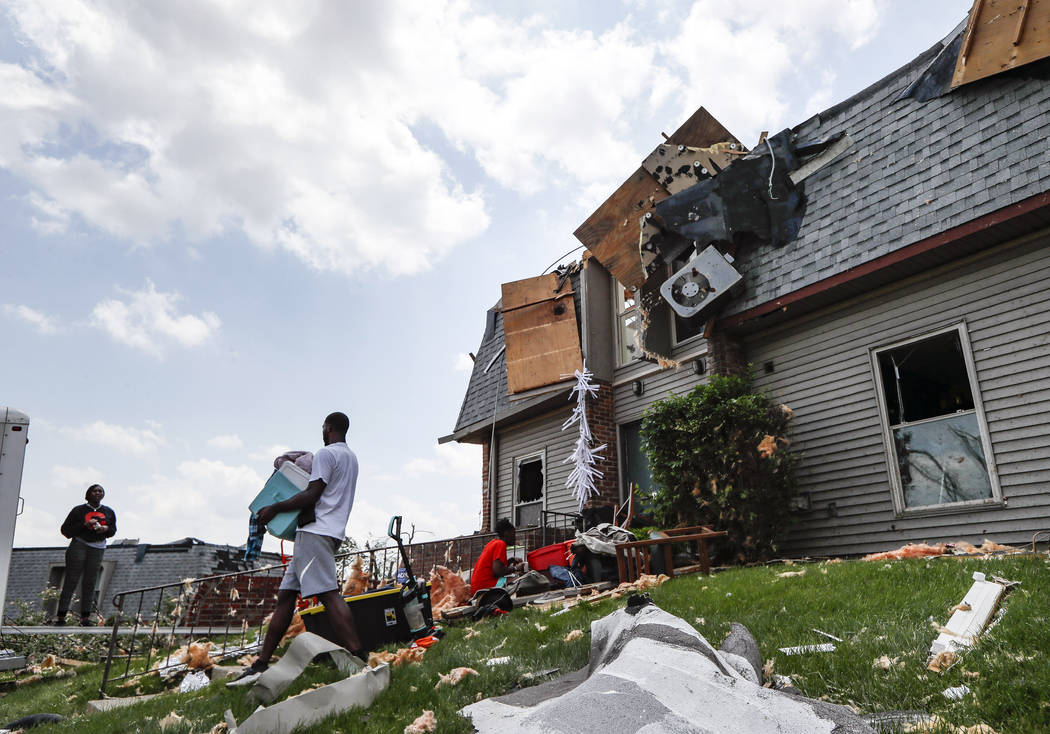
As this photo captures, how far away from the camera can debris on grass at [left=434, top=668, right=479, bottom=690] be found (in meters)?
3.85

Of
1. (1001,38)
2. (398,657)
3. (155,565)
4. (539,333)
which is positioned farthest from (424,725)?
(155,565)

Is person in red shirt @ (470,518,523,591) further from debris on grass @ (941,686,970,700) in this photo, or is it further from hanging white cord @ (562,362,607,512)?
debris on grass @ (941,686,970,700)

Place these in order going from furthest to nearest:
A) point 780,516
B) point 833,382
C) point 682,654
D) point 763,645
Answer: point 833,382 → point 780,516 → point 763,645 → point 682,654

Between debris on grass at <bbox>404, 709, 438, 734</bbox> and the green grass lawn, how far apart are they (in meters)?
0.06

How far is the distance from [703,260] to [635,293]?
5.63 feet

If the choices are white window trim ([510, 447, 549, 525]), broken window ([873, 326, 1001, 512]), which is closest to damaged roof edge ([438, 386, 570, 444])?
white window trim ([510, 447, 549, 525])

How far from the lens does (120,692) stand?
5.99 m

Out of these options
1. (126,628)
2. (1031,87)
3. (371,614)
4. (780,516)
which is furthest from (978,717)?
(126,628)

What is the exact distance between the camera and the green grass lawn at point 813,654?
3.02 metres

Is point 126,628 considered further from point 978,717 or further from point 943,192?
point 943,192

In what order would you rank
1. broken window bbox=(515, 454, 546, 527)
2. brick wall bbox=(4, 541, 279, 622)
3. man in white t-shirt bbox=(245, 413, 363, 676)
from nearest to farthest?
man in white t-shirt bbox=(245, 413, 363, 676)
broken window bbox=(515, 454, 546, 527)
brick wall bbox=(4, 541, 279, 622)

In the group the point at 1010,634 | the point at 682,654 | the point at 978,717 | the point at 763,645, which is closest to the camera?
the point at 978,717

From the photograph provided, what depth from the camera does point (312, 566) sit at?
464cm

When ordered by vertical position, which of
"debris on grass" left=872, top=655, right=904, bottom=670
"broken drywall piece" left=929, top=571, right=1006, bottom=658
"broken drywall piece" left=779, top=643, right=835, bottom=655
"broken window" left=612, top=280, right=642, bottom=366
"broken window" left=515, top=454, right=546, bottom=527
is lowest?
"debris on grass" left=872, top=655, right=904, bottom=670
